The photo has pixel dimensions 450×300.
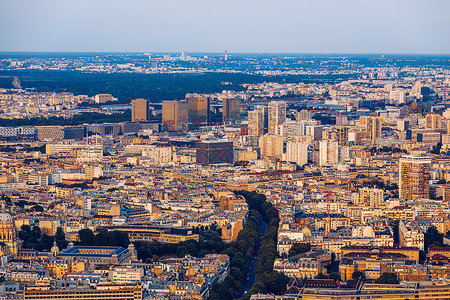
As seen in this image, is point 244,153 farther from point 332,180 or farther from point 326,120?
point 326,120

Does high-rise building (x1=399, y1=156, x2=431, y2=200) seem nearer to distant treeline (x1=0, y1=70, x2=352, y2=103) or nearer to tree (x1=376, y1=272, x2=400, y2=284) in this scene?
tree (x1=376, y1=272, x2=400, y2=284)

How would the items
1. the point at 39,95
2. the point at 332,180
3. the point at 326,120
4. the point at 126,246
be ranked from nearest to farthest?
the point at 126,246 < the point at 332,180 < the point at 326,120 < the point at 39,95

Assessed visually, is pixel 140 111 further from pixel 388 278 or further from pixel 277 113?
pixel 388 278

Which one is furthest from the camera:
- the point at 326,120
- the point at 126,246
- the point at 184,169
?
the point at 326,120

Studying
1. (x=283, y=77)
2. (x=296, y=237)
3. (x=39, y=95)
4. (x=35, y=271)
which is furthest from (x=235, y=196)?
(x=283, y=77)

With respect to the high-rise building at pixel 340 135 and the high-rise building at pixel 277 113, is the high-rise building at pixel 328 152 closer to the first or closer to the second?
the high-rise building at pixel 340 135

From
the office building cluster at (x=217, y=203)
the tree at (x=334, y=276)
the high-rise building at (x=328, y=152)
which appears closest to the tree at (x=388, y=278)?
the office building cluster at (x=217, y=203)
